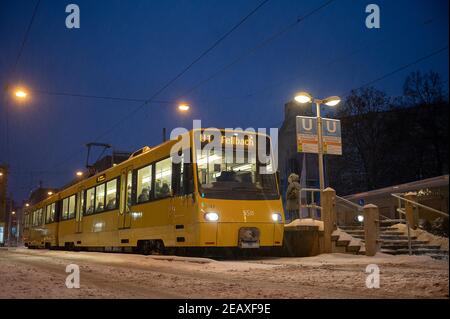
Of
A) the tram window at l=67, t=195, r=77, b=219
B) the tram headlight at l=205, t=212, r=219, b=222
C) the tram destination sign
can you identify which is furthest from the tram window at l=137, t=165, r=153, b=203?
the tram window at l=67, t=195, r=77, b=219

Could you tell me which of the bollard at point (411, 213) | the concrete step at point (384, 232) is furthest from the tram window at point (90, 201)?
the bollard at point (411, 213)

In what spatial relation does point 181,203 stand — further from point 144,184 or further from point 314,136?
point 314,136

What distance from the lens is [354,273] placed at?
28.6ft

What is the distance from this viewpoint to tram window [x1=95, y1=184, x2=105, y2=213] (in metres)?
18.7

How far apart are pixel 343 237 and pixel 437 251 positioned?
104 inches

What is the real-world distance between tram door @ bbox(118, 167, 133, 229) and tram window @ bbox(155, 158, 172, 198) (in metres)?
2.24

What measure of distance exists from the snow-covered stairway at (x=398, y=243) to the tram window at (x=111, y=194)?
803 cm

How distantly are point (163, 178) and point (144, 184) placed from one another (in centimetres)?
151

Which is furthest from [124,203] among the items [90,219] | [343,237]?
[343,237]

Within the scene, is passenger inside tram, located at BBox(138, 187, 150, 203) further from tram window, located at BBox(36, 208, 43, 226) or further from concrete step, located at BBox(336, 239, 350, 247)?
tram window, located at BBox(36, 208, 43, 226)

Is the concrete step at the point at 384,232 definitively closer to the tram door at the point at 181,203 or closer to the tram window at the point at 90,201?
the tram door at the point at 181,203

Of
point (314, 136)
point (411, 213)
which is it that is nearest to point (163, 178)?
point (314, 136)

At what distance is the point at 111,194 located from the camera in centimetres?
1780
